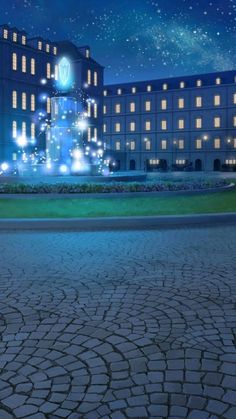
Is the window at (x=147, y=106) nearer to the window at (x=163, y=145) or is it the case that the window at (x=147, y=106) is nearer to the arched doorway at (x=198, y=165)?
the window at (x=163, y=145)

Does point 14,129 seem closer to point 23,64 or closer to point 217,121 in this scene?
point 23,64

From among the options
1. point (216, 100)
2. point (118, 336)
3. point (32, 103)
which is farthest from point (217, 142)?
point (118, 336)

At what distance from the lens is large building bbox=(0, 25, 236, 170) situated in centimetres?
6019

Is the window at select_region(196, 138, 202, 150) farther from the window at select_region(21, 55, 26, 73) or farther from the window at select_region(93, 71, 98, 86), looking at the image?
the window at select_region(21, 55, 26, 73)

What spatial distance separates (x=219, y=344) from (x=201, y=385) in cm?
99

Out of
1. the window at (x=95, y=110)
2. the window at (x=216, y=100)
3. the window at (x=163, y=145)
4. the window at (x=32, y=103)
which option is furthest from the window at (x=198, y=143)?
the window at (x=32, y=103)

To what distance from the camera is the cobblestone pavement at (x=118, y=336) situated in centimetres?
389

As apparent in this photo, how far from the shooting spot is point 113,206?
61.4 feet

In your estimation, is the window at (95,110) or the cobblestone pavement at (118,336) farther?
the window at (95,110)

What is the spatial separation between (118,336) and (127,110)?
90.3 m

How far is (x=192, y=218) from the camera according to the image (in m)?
15.4

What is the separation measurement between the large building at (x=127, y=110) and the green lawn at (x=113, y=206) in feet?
131

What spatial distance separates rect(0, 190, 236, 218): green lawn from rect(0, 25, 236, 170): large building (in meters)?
40.0

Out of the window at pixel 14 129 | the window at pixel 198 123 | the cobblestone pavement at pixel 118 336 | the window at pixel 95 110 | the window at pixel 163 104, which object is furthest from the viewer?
the window at pixel 163 104
